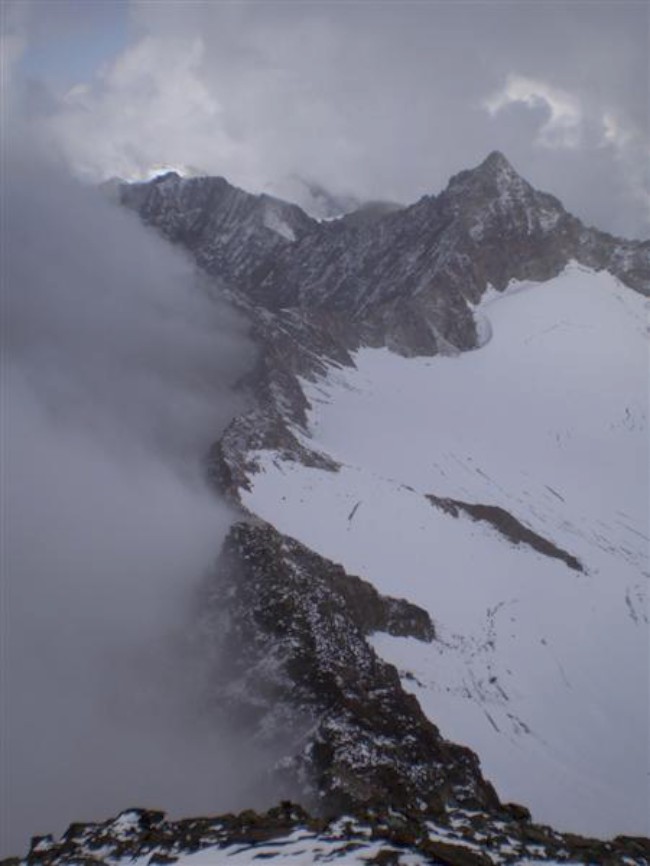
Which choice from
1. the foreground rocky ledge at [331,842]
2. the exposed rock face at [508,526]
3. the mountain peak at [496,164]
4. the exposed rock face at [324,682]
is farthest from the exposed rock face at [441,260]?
the foreground rocky ledge at [331,842]

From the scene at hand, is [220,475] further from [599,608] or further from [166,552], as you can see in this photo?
[599,608]

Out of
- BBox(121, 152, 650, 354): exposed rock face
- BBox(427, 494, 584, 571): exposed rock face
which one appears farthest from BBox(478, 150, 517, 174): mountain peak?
BBox(427, 494, 584, 571): exposed rock face

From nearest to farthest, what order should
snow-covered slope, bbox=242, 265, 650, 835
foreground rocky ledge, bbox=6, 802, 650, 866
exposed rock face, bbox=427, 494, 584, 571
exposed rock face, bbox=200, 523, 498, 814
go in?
foreground rocky ledge, bbox=6, 802, 650, 866 < exposed rock face, bbox=200, 523, 498, 814 < snow-covered slope, bbox=242, 265, 650, 835 < exposed rock face, bbox=427, 494, 584, 571

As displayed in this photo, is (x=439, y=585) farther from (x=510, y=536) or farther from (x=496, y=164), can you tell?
(x=496, y=164)

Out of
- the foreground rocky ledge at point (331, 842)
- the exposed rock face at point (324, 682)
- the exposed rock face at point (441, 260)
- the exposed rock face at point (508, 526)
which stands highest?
the exposed rock face at point (441, 260)

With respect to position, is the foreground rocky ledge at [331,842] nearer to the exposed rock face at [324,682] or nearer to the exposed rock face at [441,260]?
the exposed rock face at [324,682]

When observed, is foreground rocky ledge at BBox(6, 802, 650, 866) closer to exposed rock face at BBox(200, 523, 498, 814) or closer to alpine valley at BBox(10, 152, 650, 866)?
alpine valley at BBox(10, 152, 650, 866)
